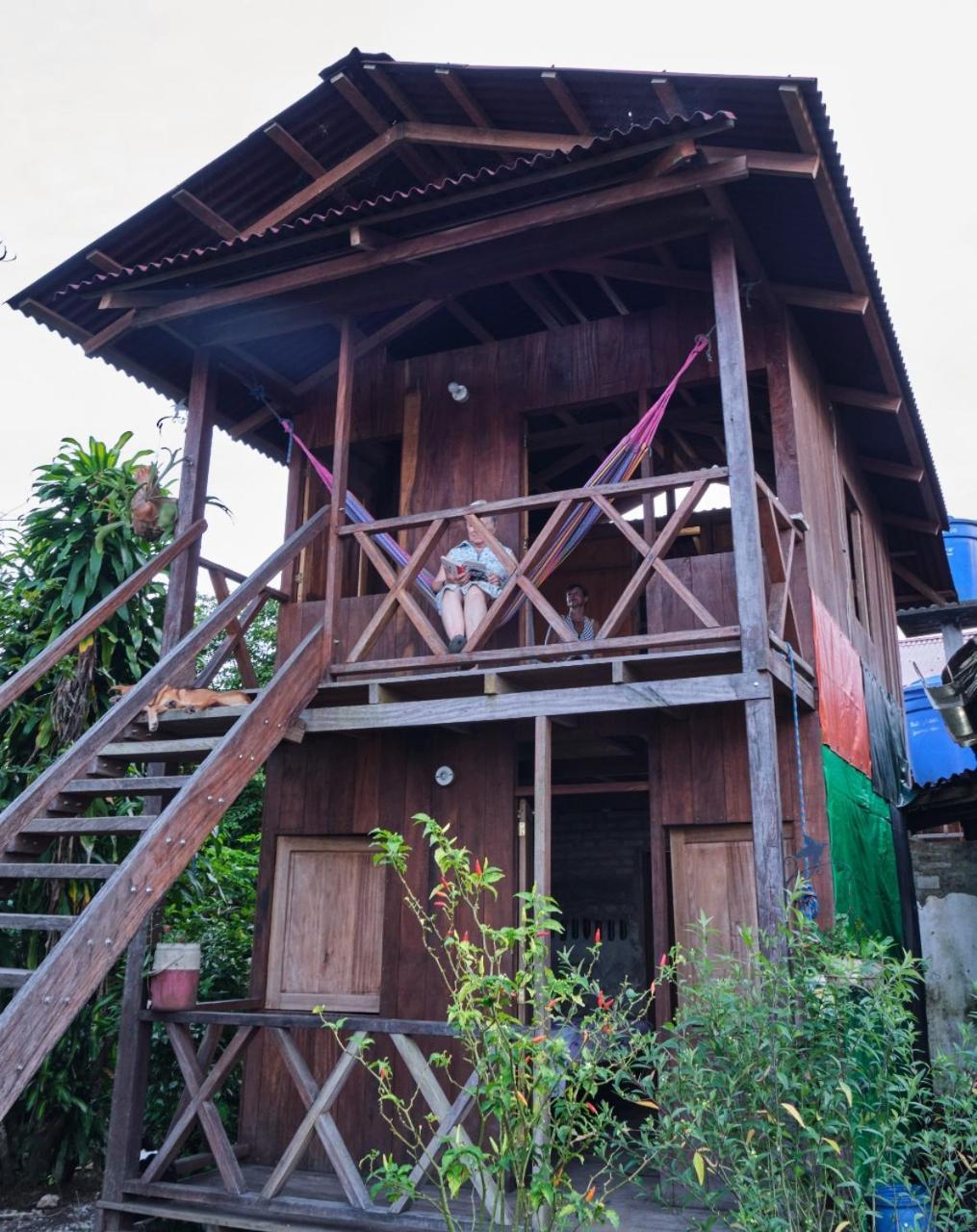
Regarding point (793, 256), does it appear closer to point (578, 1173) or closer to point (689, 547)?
point (689, 547)

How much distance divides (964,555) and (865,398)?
35.7 feet

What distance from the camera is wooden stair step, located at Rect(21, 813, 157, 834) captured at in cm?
523

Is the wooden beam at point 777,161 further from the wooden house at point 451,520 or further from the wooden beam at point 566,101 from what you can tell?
the wooden beam at point 566,101

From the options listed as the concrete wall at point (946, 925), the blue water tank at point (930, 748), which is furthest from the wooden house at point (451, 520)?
the blue water tank at point (930, 748)

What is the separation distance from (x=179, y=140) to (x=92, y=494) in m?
27.4

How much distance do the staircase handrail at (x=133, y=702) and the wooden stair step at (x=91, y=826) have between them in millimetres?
80


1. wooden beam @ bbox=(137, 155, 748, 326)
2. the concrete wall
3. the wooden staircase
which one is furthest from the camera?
the concrete wall

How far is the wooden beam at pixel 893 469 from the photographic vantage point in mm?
10367

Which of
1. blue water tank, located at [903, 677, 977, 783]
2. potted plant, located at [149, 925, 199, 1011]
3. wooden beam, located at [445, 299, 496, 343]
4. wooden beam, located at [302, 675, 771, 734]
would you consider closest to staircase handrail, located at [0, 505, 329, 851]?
wooden beam, located at [302, 675, 771, 734]

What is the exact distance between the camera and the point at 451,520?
6727 mm

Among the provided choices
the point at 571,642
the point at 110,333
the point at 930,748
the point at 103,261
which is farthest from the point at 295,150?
the point at 930,748

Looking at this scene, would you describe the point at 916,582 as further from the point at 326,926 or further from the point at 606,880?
the point at 326,926

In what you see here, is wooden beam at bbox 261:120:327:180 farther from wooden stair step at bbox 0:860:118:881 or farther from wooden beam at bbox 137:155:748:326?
wooden stair step at bbox 0:860:118:881

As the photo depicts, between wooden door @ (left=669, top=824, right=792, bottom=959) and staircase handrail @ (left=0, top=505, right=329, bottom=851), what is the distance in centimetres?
304
